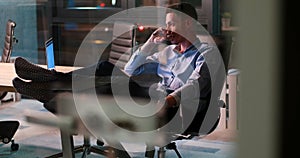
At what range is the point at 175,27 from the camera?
2.91 metres

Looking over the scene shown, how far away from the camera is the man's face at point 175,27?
289cm

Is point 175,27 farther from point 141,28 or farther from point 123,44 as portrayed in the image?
point 141,28

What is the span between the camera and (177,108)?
2.64 meters

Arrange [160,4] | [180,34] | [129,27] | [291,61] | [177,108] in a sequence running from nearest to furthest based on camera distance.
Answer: [291,61], [177,108], [180,34], [129,27], [160,4]

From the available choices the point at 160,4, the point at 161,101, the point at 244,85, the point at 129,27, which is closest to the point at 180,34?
the point at 161,101

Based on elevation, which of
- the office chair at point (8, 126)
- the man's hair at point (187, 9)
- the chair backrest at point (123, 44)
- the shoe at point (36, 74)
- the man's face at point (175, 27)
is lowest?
the office chair at point (8, 126)

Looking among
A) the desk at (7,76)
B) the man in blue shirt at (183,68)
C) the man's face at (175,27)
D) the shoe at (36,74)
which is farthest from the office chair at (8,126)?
the shoe at (36,74)

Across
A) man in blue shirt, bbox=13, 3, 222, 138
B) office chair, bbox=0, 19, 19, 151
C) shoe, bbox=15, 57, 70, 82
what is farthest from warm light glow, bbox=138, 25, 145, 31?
shoe, bbox=15, 57, 70, 82

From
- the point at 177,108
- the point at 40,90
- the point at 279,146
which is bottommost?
the point at 177,108

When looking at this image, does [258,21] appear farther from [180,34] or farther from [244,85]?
[180,34]

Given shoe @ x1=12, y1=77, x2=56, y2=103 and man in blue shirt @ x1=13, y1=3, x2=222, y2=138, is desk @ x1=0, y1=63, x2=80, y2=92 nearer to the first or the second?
man in blue shirt @ x1=13, y1=3, x2=222, y2=138

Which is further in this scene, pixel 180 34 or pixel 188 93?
pixel 180 34

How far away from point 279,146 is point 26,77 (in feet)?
4.97

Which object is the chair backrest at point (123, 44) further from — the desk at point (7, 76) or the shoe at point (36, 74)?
the shoe at point (36, 74)
